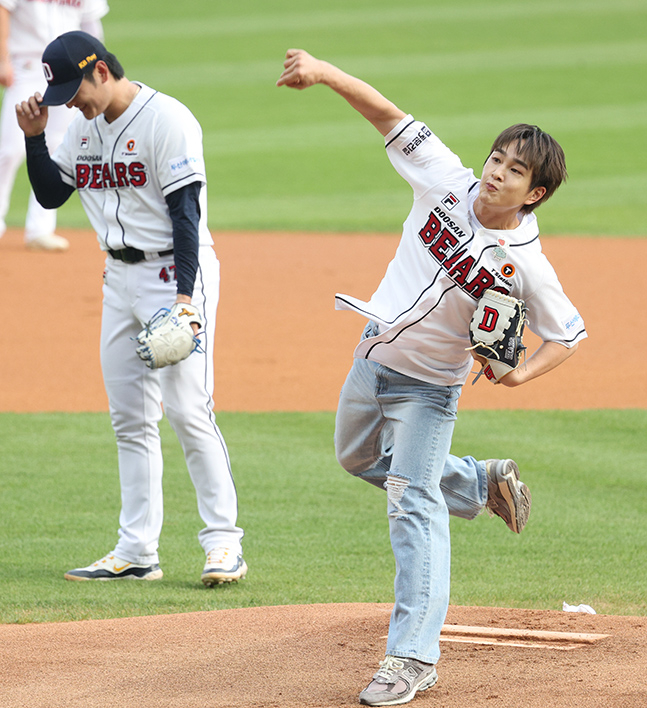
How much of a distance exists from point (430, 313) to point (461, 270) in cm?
17

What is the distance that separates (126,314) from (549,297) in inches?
77.9

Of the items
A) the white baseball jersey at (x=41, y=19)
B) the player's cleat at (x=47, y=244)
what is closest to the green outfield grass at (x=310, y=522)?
the white baseball jersey at (x=41, y=19)

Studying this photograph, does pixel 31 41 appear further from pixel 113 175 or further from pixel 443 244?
pixel 443 244

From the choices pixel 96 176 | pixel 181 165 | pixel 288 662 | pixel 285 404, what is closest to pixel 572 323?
pixel 288 662

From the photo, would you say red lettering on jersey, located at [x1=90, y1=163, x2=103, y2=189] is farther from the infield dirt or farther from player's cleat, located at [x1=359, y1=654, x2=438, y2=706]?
player's cleat, located at [x1=359, y1=654, x2=438, y2=706]

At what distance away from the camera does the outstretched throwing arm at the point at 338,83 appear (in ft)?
11.8

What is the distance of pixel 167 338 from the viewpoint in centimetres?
454

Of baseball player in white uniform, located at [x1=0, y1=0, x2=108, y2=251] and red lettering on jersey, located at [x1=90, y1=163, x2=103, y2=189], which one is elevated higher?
baseball player in white uniform, located at [x1=0, y1=0, x2=108, y2=251]

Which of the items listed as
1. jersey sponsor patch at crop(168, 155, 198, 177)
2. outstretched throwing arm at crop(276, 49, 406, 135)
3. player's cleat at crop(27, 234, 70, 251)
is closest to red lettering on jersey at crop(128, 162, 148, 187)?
jersey sponsor patch at crop(168, 155, 198, 177)

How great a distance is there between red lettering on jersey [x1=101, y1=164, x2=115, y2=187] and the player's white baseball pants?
12.7 inches

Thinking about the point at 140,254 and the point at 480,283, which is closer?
the point at 480,283

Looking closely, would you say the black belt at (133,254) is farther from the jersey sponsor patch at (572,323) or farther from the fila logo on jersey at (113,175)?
the jersey sponsor patch at (572,323)

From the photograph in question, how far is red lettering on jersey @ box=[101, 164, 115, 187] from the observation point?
15.9 feet

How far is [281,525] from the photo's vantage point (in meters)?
5.66
